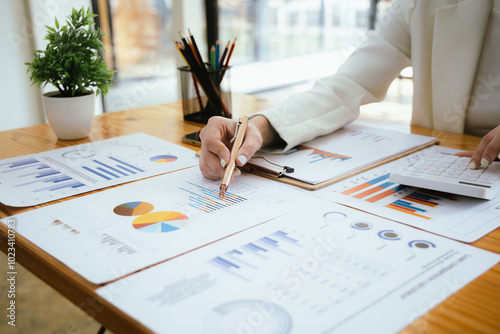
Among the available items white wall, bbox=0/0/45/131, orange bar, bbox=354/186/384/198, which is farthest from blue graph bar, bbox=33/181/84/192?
white wall, bbox=0/0/45/131

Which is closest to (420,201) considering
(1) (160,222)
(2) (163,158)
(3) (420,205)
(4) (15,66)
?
(3) (420,205)

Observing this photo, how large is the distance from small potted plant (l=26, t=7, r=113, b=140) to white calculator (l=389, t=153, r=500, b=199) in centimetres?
74

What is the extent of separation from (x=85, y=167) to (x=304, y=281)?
60 cm

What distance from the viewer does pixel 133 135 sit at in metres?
1.19

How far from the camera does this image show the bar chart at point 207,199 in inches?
29.1

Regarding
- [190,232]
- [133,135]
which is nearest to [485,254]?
[190,232]

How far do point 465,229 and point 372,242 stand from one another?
0.14 metres

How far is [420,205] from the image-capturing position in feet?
2.41

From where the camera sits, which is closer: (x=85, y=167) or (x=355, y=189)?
(x=355, y=189)

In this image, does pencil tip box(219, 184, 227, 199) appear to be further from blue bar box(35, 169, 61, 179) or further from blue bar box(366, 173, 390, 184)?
blue bar box(35, 169, 61, 179)

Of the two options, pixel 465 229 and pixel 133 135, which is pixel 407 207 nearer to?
pixel 465 229

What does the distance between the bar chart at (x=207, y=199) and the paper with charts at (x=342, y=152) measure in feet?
0.44

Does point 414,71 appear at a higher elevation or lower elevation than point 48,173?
higher

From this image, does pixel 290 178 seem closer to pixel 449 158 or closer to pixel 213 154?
pixel 213 154
